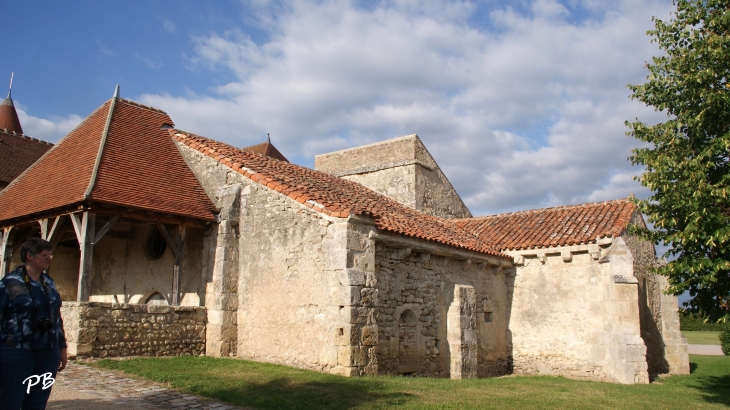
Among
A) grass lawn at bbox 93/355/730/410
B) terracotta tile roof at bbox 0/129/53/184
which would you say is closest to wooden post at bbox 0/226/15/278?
grass lawn at bbox 93/355/730/410

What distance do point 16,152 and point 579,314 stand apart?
1880cm

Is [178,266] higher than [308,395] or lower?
higher

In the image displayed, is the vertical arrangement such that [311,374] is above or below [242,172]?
below

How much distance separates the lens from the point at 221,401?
7.11 m

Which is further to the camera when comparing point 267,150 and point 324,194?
point 267,150

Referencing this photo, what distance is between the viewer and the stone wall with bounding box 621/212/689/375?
14641 mm

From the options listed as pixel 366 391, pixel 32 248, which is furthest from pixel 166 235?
pixel 32 248

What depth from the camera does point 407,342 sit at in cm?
1122

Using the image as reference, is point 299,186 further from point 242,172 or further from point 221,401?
point 221,401

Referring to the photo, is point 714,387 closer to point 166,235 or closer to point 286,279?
point 286,279

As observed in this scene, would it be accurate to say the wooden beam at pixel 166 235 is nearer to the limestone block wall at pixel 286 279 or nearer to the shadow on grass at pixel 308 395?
the limestone block wall at pixel 286 279

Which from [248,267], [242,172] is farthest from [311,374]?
[242,172]

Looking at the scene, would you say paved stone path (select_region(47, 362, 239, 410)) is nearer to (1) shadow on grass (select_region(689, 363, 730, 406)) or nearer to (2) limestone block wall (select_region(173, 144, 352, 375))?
(2) limestone block wall (select_region(173, 144, 352, 375))

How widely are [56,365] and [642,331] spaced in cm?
1398
